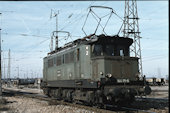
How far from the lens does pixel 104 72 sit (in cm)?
1258

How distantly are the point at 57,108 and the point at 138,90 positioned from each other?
15.8 ft

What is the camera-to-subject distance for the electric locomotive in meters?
12.4

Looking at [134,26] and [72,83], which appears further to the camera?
[134,26]

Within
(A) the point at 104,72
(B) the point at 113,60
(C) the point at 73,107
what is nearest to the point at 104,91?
(A) the point at 104,72

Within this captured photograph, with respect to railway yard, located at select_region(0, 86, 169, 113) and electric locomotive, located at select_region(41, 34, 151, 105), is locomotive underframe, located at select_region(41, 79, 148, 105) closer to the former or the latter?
electric locomotive, located at select_region(41, 34, 151, 105)

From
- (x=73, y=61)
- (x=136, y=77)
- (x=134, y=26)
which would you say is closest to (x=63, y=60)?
(x=73, y=61)

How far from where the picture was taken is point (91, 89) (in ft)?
44.1

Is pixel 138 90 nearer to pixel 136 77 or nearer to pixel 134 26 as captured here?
pixel 136 77

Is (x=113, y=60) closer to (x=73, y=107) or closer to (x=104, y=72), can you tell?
(x=104, y=72)

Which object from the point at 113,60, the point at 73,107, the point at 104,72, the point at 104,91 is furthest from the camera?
the point at 73,107

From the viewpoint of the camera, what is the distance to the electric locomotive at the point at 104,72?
40.7 feet

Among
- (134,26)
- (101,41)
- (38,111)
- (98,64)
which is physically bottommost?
(38,111)

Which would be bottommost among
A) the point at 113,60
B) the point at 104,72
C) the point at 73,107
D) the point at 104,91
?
the point at 73,107

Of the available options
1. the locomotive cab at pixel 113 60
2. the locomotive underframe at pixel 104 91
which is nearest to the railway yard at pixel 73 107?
the locomotive underframe at pixel 104 91
